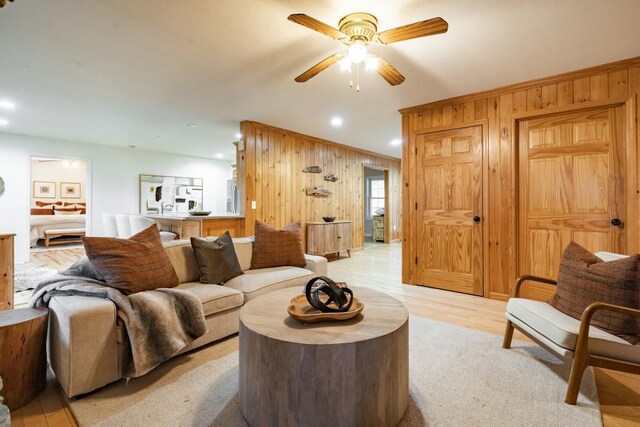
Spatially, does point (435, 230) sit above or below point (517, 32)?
below

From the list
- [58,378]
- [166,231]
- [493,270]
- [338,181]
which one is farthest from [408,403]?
[338,181]

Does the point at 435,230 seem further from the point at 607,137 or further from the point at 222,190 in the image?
the point at 222,190

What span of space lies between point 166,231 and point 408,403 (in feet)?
14.6

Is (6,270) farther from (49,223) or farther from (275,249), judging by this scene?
(49,223)

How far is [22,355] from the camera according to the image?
1675 mm

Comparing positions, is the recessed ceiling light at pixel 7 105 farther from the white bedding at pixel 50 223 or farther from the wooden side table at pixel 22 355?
the white bedding at pixel 50 223

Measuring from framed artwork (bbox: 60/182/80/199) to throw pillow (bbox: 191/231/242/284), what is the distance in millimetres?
9846

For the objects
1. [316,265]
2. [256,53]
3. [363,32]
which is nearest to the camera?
[363,32]

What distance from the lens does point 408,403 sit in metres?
1.70

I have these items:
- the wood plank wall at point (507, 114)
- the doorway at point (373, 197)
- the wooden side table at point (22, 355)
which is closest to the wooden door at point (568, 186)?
the wood plank wall at point (507, 114)

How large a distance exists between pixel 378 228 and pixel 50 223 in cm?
868

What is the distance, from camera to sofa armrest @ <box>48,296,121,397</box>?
67.2 inches

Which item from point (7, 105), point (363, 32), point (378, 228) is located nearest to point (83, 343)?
point (363, 32)

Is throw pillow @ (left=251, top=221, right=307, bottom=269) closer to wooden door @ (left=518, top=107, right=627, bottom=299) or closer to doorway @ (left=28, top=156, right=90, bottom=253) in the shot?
wooden door @ (left=518, top=107, right=627, bottom=299)
